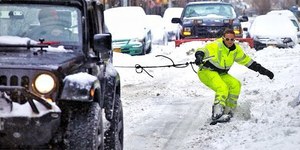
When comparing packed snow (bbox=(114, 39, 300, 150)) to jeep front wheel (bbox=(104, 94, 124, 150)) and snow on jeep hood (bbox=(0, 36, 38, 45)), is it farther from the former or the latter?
snow on jeep hood (bbox=(0, 36, 38, 45))

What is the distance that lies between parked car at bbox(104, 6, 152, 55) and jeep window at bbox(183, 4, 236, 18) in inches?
68.4

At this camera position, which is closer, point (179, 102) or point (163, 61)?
point (179, 102)

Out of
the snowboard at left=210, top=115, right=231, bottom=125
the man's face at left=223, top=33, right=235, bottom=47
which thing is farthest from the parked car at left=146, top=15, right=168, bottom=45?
the snowboard at left=210, top=115, right=231, bottom=125

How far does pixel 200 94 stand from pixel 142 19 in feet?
29.8

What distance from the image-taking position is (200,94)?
38.6 feet

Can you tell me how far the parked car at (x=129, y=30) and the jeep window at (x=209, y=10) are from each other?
174 centimetres

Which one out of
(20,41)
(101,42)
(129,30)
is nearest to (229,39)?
(101,42)

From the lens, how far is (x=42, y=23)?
18.0 feet

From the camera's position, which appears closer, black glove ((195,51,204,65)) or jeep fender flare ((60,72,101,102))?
jeep fender flare ((60,72,101,102))

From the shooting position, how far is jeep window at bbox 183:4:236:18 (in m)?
18.1

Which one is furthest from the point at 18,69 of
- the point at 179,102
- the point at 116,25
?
the point at 116,25

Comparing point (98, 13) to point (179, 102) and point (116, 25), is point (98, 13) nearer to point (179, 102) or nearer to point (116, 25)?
point (179, 102)

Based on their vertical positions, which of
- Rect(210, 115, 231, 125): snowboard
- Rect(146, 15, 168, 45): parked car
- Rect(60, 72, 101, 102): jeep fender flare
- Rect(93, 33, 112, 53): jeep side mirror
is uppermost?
Rect(93, 33, 112, 53): jeep side mirror

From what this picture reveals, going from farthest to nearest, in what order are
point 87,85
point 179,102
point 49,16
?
point 179,102
point 49,16
point 87,85
